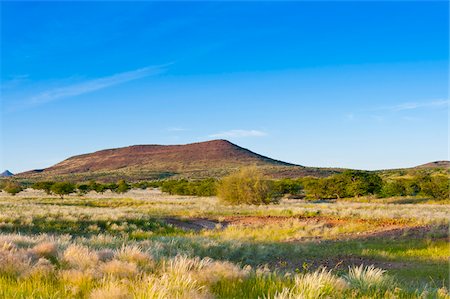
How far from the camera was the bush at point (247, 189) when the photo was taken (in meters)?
44.7

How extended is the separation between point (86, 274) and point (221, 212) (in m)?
29.7

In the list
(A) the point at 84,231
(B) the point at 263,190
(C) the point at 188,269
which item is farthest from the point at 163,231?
(B) the point at 263,190

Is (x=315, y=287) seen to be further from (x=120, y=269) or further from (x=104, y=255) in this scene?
(x=104, y=255)

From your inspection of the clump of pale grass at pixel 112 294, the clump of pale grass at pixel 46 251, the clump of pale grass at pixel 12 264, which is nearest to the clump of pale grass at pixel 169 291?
the clump of pale grass at pixel 112 294

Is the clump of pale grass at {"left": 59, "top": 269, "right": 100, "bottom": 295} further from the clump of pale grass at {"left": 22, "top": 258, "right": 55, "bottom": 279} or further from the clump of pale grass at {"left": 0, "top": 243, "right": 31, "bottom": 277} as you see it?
the clump of pale grass at {"left": 0, "top": 243, "right": 31, "bottom": 277}

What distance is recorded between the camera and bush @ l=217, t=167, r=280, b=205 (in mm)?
44656

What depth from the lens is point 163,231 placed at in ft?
79.6

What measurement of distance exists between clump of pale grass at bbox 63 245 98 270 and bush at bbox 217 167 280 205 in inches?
1483

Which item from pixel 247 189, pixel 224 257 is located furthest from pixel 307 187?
pixel 224 257

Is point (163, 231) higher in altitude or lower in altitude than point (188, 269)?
lower

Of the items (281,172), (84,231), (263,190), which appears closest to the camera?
(84,231)

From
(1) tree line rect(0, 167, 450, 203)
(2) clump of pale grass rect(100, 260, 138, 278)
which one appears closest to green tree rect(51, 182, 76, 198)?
(1) tree line rect(0, 167, 450, 203)

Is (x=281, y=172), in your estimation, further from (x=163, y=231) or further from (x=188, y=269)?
(x=188, y=269)

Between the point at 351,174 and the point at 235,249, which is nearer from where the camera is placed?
the point at 235,249
